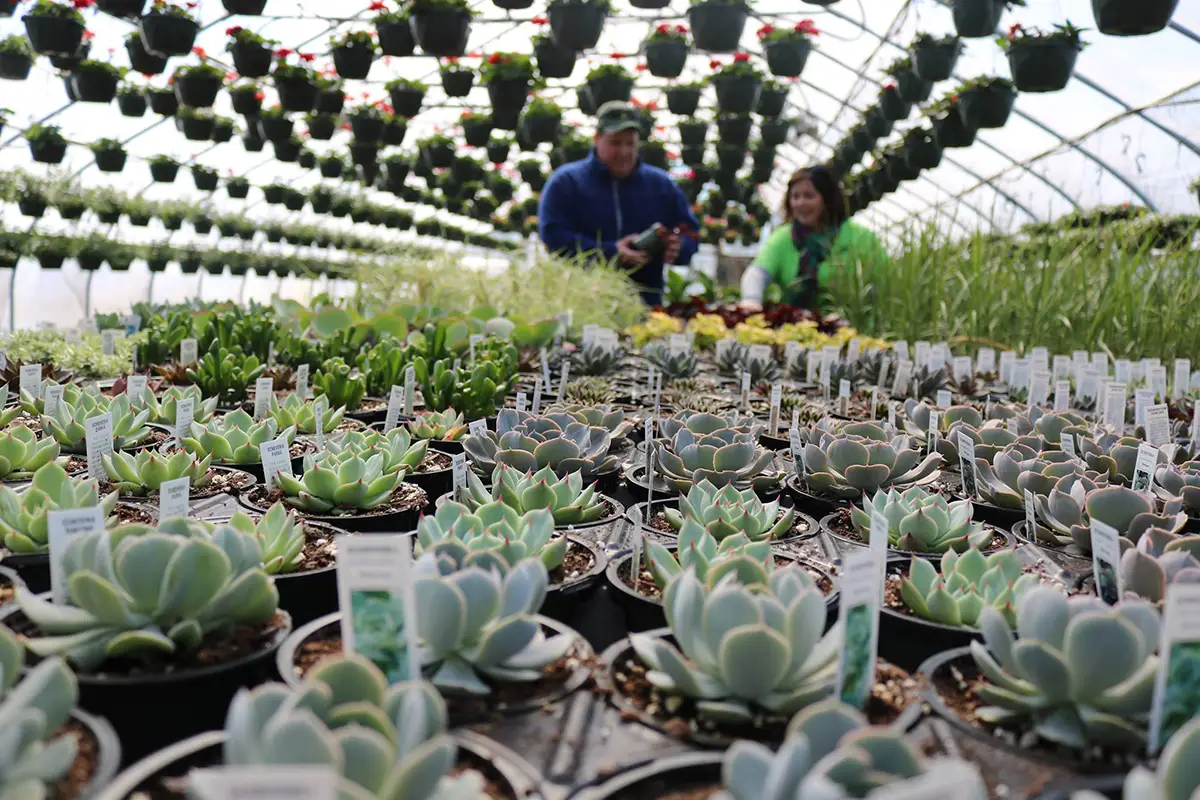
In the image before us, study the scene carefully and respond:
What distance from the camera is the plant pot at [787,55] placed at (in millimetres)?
6129

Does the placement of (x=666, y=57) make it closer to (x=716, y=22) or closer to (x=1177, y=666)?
(x=716, y=22)

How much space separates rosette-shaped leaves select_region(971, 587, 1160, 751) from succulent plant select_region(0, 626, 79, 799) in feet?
2.81

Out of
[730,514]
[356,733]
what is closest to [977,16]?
[730,514]

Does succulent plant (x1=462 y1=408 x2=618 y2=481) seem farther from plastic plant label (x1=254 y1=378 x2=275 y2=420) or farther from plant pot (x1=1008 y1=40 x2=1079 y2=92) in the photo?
plant pot (x1=1008 y1=40 x2=1079 y2=92)

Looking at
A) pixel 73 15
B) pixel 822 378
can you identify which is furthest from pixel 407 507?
pixel 73 15

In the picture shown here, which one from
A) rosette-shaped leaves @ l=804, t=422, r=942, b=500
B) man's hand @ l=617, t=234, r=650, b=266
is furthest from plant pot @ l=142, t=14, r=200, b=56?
rosette-shaped leaves @ l=804, t=422, r=942, b=500

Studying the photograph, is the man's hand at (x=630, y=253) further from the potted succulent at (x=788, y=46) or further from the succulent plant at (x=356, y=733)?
the succulent plant at (x=356, y=733)

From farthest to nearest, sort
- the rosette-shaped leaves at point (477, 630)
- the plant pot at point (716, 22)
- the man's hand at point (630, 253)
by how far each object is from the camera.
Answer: the man's hand at point (630, 253) < the plant pot at point (716, 22) < the rosette-shaped leaves at point (477, 630)

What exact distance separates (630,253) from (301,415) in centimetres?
353

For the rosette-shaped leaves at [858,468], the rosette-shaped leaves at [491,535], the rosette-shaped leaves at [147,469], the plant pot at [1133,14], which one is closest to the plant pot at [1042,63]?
the plant pot at [1133,14]

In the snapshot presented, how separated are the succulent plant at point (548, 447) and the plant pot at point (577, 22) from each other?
3675 millimetres

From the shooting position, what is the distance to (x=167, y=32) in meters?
5.25

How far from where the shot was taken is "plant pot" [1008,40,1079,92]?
4.83 m

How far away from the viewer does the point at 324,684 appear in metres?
0.78
